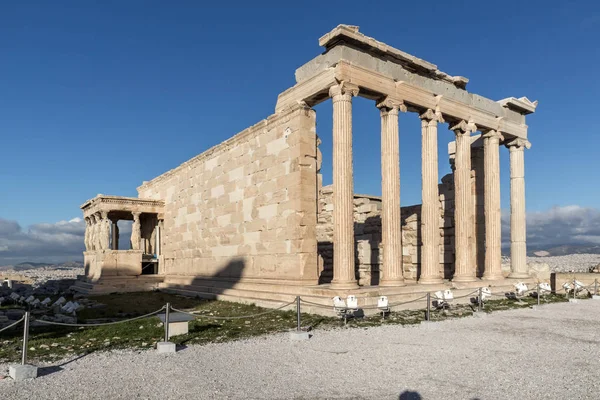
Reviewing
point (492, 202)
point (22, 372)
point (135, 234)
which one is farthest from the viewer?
point (135, 234)

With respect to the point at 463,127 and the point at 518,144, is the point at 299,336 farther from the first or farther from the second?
the point at 518,144

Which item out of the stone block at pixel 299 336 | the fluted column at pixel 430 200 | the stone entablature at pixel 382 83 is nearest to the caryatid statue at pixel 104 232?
the stone entablature at pixel 382 83

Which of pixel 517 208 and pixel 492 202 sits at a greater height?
pixel 492 202

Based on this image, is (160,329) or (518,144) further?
(518,144)

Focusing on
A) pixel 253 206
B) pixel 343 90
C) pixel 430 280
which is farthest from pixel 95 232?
pixel 430 280

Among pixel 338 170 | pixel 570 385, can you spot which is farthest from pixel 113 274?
pixel 570 385

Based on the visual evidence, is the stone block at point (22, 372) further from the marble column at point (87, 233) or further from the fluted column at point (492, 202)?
the marble column at point (87, 233)

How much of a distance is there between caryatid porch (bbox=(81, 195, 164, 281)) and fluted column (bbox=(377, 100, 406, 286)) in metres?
14.6

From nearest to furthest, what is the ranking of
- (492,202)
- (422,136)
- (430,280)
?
(430,280), (422,136), (492,202)

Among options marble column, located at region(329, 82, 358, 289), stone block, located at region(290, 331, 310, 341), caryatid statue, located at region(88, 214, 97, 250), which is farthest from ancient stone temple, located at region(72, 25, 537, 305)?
stone block, located at region(290, 331, 310, 341)

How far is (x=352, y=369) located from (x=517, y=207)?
16.3m

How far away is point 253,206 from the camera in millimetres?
18859

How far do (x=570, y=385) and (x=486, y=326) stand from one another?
5.02 m

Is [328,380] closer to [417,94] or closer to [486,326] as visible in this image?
[486,326]
